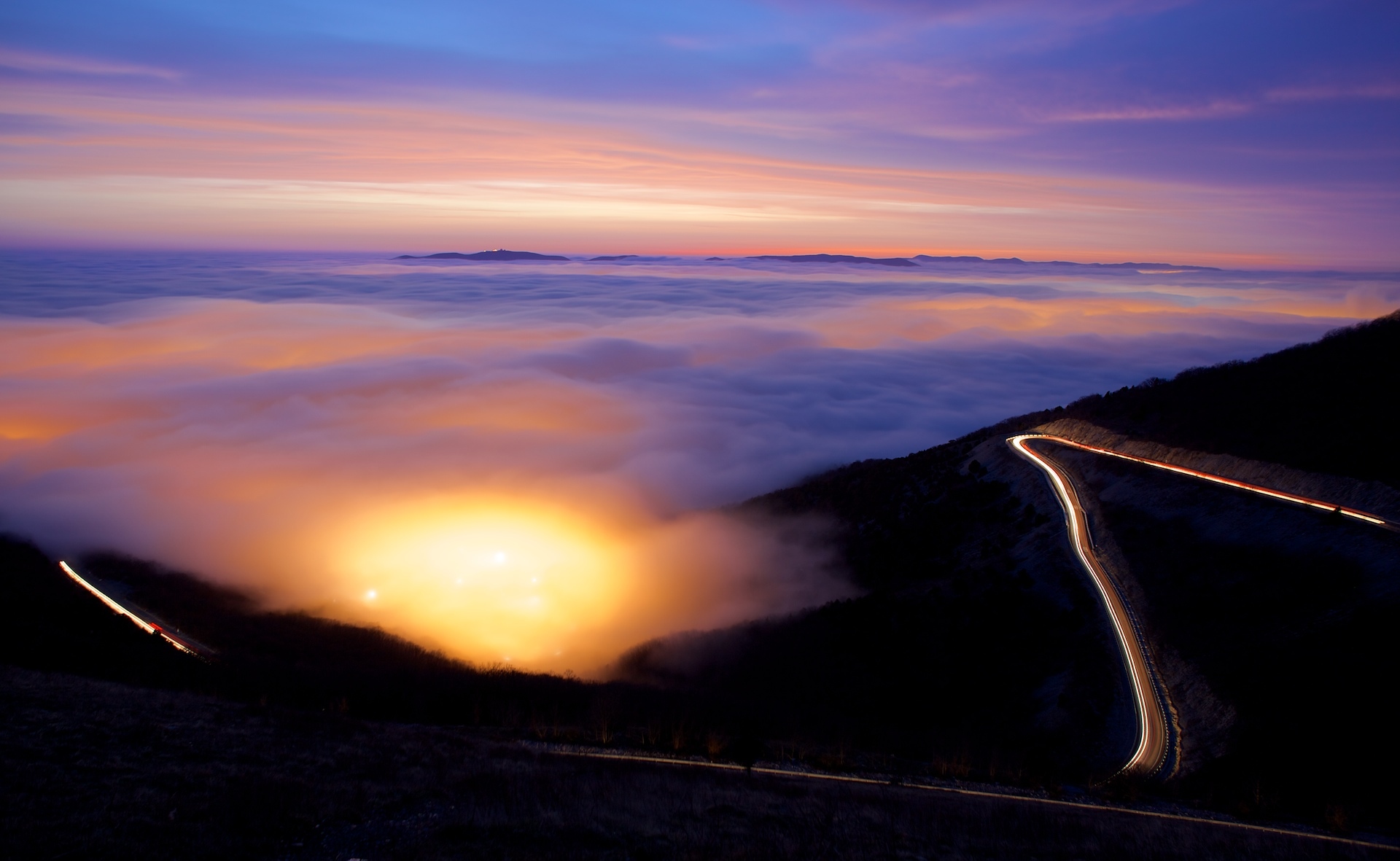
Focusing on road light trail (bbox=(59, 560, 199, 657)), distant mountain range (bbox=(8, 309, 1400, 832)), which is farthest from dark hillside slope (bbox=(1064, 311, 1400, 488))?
road light trail (bbox=(59, 560, 199, 657))

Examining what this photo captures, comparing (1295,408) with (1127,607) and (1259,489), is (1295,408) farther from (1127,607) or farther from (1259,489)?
(1127,607)

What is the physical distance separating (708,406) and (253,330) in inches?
5003

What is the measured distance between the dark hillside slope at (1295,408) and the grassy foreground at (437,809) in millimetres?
16997

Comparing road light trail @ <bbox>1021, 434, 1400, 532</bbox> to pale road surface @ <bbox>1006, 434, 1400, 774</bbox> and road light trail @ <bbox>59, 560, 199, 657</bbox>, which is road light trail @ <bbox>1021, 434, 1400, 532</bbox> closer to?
pale road surface @ <bbox>1006, 434, 1400, 774</bbox>

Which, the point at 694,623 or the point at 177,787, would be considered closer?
the point at 177,787

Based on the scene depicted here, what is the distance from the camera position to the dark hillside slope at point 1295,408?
22.9 m

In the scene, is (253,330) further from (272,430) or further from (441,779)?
(441,779)

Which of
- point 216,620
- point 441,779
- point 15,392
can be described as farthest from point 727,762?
point 15,392

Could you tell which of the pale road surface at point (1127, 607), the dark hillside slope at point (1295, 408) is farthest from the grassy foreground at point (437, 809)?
the dark hillside slope at point (1295, 408)

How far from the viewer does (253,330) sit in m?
175

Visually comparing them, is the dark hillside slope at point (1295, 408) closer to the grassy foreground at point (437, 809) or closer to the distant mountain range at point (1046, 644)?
the distant mountain range at point (1046, 644)

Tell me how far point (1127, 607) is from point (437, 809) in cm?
1864

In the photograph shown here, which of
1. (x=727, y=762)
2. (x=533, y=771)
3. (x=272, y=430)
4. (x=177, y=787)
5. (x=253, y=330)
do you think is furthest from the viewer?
(x=253, y=330)

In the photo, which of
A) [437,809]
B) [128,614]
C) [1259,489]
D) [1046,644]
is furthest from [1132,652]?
[128,614]
